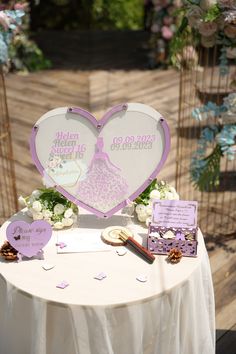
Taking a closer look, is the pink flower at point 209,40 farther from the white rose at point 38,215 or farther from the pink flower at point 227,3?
the white rose at point 38,215

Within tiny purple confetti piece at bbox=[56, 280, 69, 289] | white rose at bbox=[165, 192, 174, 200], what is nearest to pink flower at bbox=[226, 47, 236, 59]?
white rose at bbox=[165, 192, 174, 200]

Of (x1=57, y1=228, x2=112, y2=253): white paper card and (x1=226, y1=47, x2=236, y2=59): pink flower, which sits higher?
(x1=226, y1=47, x2=236, y2=59): pink flower

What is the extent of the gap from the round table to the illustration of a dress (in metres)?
0.22

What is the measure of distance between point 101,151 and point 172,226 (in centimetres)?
42

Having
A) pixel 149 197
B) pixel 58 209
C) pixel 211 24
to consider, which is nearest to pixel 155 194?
pixel 149 197

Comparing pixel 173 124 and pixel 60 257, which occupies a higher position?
pixel 60 257

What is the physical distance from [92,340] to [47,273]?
0.96 ft

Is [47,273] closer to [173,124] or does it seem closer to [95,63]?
[173,124]

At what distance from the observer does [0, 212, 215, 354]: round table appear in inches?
68.1

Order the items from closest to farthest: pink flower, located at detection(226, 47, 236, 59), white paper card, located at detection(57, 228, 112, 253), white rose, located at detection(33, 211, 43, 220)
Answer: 1. white paper card, located at detection(57, 228, 112, 253)
2. white rose, located at detection(33, 211, 43, 220)
3. pink flower, located at detection(226, 47, 236, 59)

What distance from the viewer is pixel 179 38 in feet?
8.94

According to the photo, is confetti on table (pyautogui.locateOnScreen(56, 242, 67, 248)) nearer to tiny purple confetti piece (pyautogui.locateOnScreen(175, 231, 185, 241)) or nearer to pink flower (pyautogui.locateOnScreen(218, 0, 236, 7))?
tiny purple confetti piece (pyautogui.locateOnScreen(175, 231, 185, 241))

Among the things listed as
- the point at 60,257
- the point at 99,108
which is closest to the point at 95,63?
the point at 99,108

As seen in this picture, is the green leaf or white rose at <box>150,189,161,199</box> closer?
white rose at <box>150,189,161,199</box>
